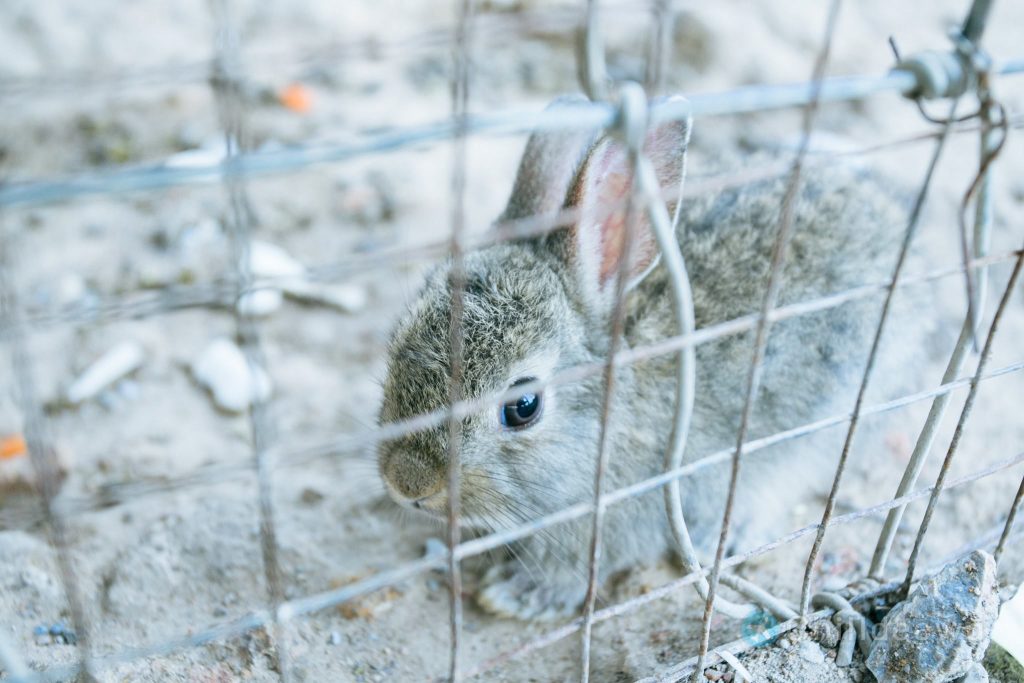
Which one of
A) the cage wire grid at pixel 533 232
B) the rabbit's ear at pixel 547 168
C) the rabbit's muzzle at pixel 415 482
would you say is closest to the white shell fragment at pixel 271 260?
the rabbit's ear at pixel 547 168

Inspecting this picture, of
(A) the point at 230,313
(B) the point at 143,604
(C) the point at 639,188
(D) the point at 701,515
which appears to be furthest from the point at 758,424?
(A) the point at 230,313

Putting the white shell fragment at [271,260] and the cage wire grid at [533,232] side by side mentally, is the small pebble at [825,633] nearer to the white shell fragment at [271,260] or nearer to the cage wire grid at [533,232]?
the cage wire grid at [533,232]

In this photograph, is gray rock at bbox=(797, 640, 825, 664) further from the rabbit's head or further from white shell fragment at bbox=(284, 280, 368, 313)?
white shell fragment at bbox=(284, 280, 368, 313)

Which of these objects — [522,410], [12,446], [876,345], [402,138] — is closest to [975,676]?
[876,345]

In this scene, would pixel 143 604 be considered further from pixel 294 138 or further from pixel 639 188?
pixel 294 138

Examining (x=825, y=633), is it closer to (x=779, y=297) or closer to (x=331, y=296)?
(x=779, y=297)

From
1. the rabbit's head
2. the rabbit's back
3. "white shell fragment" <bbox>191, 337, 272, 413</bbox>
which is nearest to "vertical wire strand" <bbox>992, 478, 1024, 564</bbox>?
the rabbit's back
